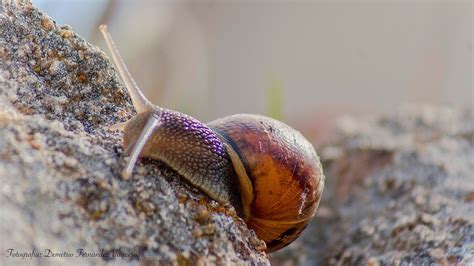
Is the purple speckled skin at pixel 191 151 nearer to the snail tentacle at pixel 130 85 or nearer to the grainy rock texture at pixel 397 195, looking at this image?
the snail tentacle at pixel 130 85

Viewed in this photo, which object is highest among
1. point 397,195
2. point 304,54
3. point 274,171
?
point 274,171

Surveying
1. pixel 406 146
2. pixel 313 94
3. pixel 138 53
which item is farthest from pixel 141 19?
pixel 406 146

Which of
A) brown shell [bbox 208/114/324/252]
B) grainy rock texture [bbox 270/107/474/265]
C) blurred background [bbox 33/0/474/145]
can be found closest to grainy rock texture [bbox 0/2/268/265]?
brown shell [bbox 208/114/324/252]

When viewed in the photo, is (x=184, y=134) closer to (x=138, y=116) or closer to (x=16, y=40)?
(x=138, y=116)

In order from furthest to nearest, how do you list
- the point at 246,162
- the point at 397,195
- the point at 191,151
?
1. the point at 397,195
2. the point at 246,162
3. the point at 191,151

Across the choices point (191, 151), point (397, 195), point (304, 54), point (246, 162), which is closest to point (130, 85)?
point (191, 151)

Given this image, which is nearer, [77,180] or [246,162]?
[77,180]

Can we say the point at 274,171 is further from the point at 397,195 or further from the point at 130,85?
the point at 397,195
